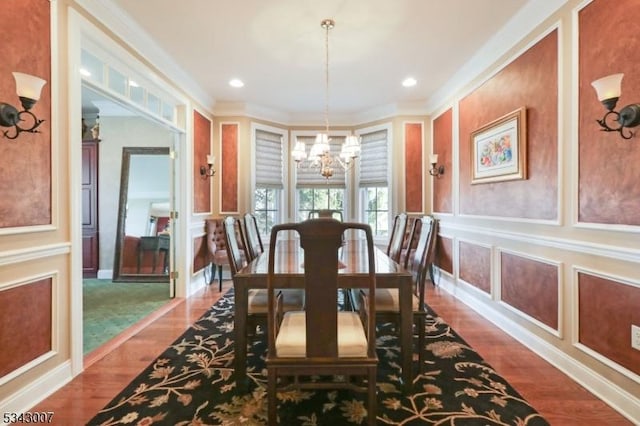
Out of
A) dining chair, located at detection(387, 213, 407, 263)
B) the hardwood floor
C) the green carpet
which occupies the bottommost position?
the hardwood floor

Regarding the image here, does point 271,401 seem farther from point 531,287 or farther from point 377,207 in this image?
point 377,207

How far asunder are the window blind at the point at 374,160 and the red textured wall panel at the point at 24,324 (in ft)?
14.6

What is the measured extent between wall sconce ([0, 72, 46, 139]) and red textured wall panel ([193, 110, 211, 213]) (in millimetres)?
2542

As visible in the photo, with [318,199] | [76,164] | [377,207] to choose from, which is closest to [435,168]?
[377,207]

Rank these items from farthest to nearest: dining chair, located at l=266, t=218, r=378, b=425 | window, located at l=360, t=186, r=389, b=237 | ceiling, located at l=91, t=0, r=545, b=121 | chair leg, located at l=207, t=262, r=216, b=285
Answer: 1. window, located at l=360, t=186, r=389, b=237
2. chair leg, located at l=207, t=262, r=216, b=285
3. ceiling, located at l=91, t=0, r=545, b=121
4. dining chair, located at l=266, t=218, r=378, b=425

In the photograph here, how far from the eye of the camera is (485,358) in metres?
2.43

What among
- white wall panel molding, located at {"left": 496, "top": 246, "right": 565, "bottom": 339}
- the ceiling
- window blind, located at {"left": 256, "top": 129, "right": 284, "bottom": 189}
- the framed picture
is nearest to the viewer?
white wall panel molding, located at {"left": 496, "top": 246, "right": 565, "bottom": 339}

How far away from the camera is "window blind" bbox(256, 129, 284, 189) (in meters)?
5.32

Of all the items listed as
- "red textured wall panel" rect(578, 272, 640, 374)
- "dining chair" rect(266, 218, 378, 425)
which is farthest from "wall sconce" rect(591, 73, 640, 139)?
"dining chair" rect(266, 218, 378, 425)

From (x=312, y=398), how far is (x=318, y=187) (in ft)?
13.8

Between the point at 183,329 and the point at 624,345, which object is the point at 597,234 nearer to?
the point at 624,345

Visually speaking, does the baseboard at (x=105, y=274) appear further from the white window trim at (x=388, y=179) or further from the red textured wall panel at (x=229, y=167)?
the white window trim at (x=388, y=179)

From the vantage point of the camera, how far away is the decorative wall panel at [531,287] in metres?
2.41

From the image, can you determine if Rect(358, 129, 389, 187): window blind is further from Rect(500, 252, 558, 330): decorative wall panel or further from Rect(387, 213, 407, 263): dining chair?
Rect(500, 252, 558, 330): decorative wall panel
